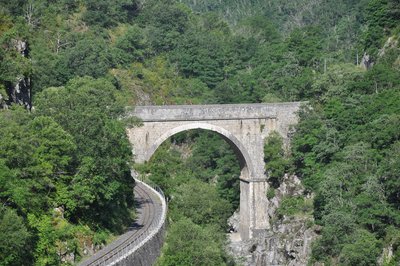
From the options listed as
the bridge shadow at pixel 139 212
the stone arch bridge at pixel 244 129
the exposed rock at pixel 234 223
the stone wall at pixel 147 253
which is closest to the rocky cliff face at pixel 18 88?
the bridge shadow at pixel 139 212

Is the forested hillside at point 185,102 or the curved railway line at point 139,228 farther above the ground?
the forested hillside at point 185,102

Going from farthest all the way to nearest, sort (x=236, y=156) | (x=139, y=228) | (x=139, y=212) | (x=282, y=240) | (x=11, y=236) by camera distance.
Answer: (x=236, y=156)
(x=282, y=240)
(x=139, y=212)
(x=139, y=228)
(x=11, y=236)

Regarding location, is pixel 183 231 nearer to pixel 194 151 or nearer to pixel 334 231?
pixel 334 231

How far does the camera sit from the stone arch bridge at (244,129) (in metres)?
72.1

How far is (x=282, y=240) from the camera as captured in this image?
69.8 m

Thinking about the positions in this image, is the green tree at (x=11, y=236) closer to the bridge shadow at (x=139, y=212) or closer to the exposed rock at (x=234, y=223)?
the bridge shadow at (x=139, y=212)

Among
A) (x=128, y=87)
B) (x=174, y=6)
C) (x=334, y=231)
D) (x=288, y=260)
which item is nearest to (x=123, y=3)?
(x=174, y=6)

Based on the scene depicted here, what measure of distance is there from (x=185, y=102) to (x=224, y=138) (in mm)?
20343

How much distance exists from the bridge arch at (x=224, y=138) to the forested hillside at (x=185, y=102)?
5.81 ft

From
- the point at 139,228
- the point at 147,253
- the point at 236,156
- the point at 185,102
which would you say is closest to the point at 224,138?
the point at 236,156

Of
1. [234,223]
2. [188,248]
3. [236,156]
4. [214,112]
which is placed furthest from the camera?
[234,223]

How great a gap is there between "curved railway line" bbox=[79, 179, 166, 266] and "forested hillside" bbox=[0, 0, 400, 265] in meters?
0.87

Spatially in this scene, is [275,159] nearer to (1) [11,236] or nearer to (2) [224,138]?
(2) [224,138]

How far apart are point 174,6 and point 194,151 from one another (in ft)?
76.5
